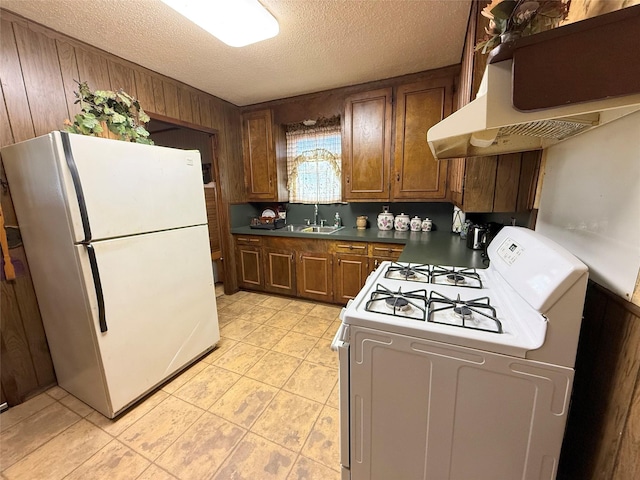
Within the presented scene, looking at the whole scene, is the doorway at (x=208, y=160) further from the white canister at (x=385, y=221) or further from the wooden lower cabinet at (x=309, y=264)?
the white canister at (x=385, y=221)

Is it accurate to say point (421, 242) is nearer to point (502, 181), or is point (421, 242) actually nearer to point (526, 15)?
point (502, 181)

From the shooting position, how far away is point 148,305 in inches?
65.5

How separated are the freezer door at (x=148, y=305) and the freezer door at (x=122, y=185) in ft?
0.29

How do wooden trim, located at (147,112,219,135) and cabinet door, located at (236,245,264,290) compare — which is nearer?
wooden trim, located at (147,112,219,135)

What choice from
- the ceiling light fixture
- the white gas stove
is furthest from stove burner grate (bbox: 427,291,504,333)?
the ceiling light fixture

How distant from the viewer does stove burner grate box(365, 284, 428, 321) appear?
92 centimetres

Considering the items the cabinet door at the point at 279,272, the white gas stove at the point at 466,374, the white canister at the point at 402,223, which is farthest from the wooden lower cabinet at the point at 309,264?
the white gas stove at the point at 466,374

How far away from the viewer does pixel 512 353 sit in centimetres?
74

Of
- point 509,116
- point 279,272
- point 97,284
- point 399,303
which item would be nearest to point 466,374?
point 399,303

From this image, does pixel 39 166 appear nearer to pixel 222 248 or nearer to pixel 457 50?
pixel 222 248

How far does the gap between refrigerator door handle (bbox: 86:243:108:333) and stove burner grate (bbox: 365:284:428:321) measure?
1.42 metres

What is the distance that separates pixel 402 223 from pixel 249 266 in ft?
6.43

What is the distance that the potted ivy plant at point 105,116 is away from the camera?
1.47 m

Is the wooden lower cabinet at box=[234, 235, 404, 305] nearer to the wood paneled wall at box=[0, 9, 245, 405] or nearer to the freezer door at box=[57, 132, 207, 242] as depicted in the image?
the freezer door at box=[57, 132, 207, 242]
